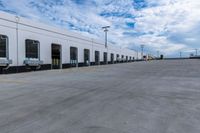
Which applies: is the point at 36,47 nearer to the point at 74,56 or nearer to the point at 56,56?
the point at 56,56

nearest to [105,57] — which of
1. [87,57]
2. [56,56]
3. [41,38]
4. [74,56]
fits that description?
[87,57]

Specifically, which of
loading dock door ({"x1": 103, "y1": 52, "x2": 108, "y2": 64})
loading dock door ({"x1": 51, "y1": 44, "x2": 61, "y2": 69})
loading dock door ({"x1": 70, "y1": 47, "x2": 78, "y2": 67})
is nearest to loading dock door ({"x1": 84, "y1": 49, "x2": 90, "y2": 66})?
loading dock door ({"x1": 70, "y1": 47, "x2": 78, "y2": 67})

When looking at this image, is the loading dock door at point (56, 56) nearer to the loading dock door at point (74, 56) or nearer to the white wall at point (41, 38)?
the white wall at point (41, 38)

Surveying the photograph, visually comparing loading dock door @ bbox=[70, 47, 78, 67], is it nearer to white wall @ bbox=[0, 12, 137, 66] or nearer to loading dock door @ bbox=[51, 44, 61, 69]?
white wall @ bbox=[0, 12, 137, 66]

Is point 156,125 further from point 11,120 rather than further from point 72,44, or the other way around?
point 72,44

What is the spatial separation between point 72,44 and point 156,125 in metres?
33.2

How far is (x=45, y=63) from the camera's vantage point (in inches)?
1144

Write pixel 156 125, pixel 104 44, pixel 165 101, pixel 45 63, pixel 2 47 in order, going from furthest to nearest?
pixel 104 44 → pixel 45 63 → pixel 2 47 → pixel 165 101 → pixel 156 125

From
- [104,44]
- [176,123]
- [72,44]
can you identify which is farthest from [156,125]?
[104,44]

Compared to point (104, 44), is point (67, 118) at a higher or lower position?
lower

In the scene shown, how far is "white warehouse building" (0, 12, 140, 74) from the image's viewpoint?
22328 millimetres

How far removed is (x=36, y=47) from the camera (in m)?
27.4

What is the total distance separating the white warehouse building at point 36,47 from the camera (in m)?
22.3

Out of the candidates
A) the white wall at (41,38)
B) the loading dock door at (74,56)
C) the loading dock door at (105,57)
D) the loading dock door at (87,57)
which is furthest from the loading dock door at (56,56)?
the loading dock door at (105,57)
